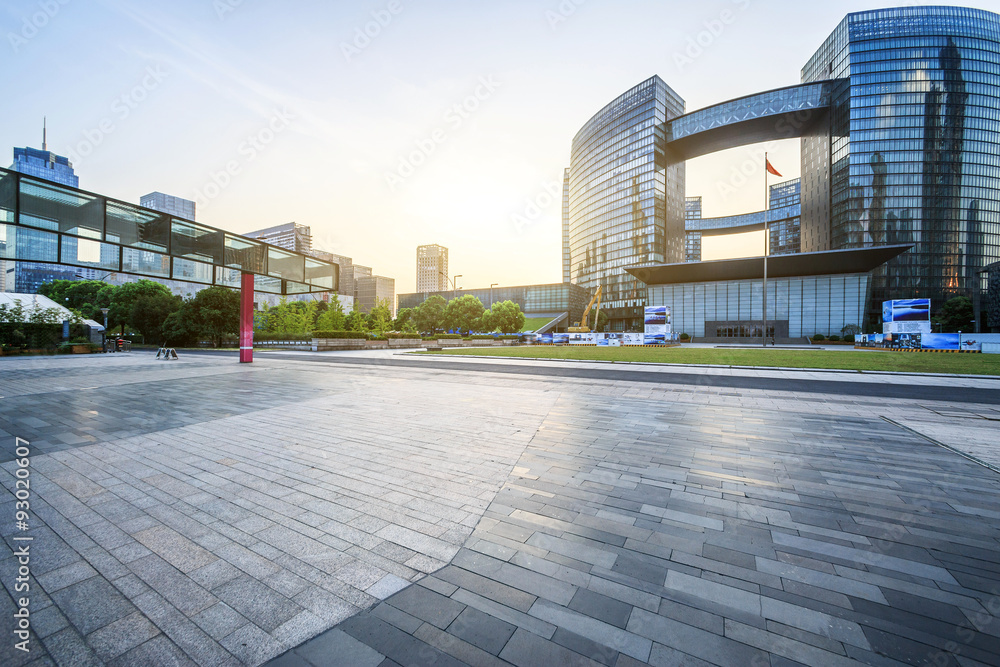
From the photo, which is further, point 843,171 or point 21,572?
point 843,171

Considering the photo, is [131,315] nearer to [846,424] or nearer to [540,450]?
[540,450]

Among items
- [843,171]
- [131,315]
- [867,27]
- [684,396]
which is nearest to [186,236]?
[684,396]

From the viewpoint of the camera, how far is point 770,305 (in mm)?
60219

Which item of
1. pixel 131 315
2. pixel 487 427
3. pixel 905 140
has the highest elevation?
pixel 905 140

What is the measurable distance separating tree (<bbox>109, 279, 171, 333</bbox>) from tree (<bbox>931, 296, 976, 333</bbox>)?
119223 mm

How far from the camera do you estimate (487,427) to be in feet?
21.9

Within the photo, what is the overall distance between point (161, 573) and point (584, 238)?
112 meters

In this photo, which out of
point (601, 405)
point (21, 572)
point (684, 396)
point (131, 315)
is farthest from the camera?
point (131, 315)

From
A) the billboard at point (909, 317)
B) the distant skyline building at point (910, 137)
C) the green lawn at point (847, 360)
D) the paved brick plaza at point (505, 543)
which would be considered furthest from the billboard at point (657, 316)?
the distant skyline building at point (910, 137)

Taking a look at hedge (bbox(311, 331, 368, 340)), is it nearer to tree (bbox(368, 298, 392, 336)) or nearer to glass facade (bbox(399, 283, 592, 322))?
tree (bbox(368, 298, 392, 336))

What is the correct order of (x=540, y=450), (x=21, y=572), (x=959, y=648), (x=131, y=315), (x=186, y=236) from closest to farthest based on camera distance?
(x=959, y=648), (x=21, y=572), (x=540, y=450), (x=186, y=236), (x=131, y=315)

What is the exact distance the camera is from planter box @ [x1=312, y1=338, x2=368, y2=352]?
109 feet

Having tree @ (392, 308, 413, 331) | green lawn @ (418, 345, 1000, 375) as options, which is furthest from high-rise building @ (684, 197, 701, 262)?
green lawn @ (418, 345, 1000, 375)

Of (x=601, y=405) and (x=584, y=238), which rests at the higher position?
(x=584, y=238)
